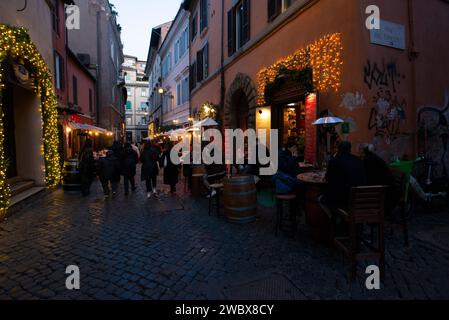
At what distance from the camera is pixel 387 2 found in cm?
643

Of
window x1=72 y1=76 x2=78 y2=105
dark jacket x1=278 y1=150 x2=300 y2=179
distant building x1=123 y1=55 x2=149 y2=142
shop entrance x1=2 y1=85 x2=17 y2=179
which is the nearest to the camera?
dark jacket x1=278 y1=150 x2=300 y2=179

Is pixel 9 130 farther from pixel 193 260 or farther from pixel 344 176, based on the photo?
pixel 344 176

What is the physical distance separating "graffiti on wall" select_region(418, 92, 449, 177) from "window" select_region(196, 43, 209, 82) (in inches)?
495

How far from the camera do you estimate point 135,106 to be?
206 ft

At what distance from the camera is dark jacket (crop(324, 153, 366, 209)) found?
3629 millimetres

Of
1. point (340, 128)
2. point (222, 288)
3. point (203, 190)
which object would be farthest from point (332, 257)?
point (203, 190)

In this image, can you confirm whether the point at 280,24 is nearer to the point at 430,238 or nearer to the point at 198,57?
the point at 430,238

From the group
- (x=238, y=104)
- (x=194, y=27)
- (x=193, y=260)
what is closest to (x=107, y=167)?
(x=193, y=260)

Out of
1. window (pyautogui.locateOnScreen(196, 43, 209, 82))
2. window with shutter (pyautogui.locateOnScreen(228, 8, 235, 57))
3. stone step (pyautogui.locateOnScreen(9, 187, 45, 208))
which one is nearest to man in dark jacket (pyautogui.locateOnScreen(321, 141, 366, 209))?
stone step (pyautogui.locateOnScreen(9, 187, 45, 208))

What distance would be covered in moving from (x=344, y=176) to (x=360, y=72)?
3516mm

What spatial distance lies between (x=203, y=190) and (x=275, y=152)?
9.89 feet

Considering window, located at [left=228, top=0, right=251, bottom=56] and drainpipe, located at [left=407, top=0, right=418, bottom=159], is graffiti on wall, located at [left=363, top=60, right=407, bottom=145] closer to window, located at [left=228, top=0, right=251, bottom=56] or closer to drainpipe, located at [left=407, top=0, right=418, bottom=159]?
drainpipe, located at [left=407, top=0, right=418, bottom=159]

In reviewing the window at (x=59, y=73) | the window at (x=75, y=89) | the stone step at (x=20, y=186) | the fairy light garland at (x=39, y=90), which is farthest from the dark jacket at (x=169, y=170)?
the window at (x=75, y=89)

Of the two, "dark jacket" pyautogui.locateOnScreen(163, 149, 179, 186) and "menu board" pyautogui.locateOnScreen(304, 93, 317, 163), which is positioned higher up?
"menu board" pyautogui.locateOnScreen(304, 93, 317, 163)
